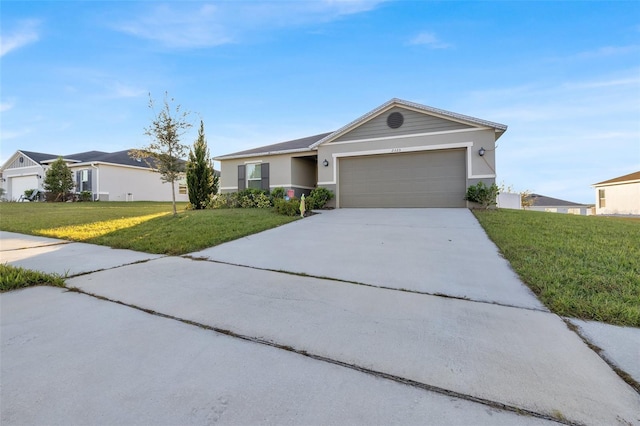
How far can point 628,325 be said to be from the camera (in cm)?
248

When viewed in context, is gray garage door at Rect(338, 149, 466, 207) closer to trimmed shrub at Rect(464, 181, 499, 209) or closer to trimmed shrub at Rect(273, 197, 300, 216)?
trimmed shrub at Rect(464, 181, 499, 209)

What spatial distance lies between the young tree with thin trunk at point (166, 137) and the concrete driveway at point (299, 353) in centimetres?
735

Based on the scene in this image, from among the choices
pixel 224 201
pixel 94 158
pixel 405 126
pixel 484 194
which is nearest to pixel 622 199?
pixel 484 194

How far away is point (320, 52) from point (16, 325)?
12268 mm

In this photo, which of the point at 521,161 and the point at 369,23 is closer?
the point at 369,23

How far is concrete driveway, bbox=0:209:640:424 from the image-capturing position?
4.85ft

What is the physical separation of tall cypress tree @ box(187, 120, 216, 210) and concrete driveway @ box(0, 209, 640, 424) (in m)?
9.93

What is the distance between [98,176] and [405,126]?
→ 75.2 feet

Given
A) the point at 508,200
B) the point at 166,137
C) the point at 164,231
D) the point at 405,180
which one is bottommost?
the point at 164,231

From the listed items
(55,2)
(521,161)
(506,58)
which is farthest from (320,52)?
(521,161)

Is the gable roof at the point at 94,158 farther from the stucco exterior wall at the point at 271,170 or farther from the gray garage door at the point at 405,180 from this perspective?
the gray garage door at the point at 405,180

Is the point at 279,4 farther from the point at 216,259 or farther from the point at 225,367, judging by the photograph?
the point at 225,367

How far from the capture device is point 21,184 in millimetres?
25828

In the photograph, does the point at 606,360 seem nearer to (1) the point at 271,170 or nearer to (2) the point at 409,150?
(2) the point at 409,150
